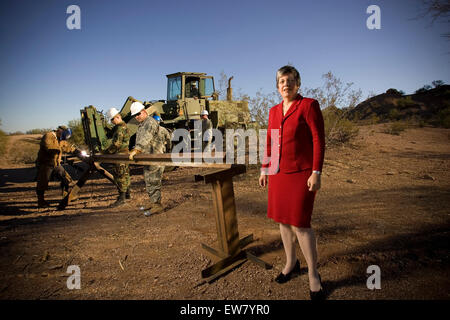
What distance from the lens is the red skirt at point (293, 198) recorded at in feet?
5.71

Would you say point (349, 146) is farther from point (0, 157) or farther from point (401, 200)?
point (0, 157)

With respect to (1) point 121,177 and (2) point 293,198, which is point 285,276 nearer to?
(2) point 293,198

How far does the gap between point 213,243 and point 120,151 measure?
3.62 metres

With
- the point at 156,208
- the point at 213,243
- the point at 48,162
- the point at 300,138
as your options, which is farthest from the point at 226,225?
the point at 48,162

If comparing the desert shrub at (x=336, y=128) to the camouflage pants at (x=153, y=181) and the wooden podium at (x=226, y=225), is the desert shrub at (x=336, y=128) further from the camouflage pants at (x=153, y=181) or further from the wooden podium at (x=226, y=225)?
the wooden podium at (x=226, y=225)

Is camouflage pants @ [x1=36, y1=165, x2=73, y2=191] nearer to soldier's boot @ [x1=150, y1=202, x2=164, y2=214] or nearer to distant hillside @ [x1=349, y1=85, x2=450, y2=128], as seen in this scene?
Result: soldier's boot @ [x1=150, y1=202, x2=164, y2=214]

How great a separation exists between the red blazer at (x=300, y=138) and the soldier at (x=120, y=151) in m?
4.07

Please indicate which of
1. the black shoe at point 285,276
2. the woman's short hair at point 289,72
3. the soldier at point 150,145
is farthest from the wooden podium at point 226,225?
the soldier at point 150,145

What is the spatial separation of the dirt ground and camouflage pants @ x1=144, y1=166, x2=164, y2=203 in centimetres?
44

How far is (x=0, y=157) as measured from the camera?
13516 millimetres

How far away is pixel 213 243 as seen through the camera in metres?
3.06

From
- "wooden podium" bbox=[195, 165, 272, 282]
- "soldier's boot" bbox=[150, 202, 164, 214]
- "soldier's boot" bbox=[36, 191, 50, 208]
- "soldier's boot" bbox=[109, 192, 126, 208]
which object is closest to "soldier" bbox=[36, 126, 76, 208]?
"soldier's boot" bbox=[36, 191, 50, 208]
